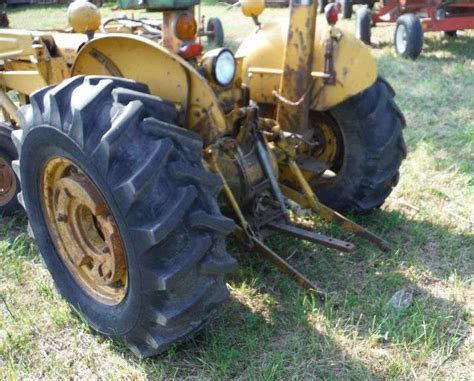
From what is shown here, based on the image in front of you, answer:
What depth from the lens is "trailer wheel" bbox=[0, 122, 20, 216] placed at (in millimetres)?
3686

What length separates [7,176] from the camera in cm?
384

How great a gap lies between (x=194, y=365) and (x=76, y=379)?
20.2 inches

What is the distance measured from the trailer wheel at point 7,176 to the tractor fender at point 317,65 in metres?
1.57

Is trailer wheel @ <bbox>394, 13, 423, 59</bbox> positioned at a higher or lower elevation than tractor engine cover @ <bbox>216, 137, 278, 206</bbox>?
lower

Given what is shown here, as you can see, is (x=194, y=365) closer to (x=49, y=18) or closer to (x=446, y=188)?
(x=446, y=188)

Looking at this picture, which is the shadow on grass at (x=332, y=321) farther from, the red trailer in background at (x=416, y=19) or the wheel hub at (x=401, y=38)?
the wheel hub at (x=401, y=38)

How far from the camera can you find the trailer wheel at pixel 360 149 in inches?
127

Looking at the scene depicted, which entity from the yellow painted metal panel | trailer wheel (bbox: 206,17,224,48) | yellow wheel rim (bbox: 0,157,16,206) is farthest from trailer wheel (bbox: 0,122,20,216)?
trailer wheel (bbox: 206,17,224,48)

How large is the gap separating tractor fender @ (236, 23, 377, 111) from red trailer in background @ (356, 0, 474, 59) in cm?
523

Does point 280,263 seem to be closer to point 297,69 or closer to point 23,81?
point 297,69

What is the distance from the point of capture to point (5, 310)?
2.94 meters

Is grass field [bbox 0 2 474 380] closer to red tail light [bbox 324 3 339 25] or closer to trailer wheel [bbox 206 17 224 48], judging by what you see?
red tail light [bbox 324 3 339 25]

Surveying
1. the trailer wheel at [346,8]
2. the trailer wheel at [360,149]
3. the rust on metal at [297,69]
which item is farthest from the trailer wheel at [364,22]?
the rust on metal at [297,69]

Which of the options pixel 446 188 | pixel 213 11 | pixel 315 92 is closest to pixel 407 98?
pixel 446 188
